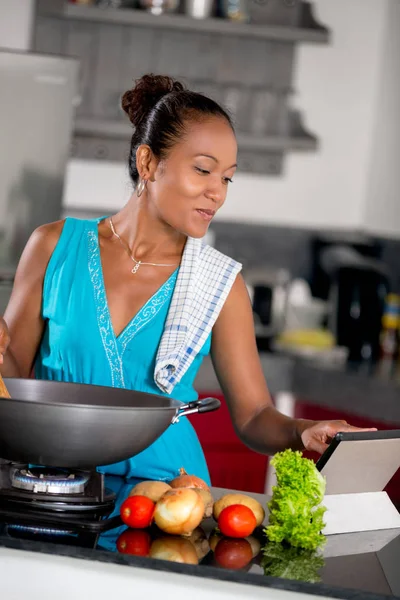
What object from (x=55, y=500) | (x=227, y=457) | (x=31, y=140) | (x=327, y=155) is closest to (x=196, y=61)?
(x=327, y=155)

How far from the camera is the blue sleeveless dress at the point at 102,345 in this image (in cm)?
193

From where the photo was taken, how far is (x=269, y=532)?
1.44m

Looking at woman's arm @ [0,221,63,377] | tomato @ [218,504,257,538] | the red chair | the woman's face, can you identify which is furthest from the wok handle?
the red chair

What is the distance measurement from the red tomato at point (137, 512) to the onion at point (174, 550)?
0.12 ft

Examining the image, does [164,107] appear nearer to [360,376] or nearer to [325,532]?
[325,532]

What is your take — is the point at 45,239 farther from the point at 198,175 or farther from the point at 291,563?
the point at 291,563

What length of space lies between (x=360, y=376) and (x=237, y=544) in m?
2.23

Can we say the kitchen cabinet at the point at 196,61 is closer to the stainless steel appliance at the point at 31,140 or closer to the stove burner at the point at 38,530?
the stainless steel appliance at the point at 31,140

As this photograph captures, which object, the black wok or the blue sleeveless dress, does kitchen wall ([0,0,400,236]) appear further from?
the black wok

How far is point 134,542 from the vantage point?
1.37m

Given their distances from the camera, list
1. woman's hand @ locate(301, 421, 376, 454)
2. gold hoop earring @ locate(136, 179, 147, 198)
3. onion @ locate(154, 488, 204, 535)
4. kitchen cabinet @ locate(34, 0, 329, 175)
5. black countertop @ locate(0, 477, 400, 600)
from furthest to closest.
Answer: kitchen cabinet @ locate(34, 0, 329, 175), gold hoop earring @ locate(136, 179, 147, 198), woman's hand @ locate(301, 421, 376, 454), onion @ locate(154, 488, 204, 535), black countertop @ locate(0, 477, 400, 600)

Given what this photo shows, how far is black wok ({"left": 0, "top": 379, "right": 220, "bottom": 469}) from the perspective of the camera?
137 centimetres

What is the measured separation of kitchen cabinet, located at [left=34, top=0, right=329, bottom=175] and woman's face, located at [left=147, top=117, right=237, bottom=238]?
2.16 m

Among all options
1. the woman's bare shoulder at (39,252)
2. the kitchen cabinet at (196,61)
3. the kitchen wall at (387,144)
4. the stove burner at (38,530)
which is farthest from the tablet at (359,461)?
the kitchen cabinet at (196,61)
